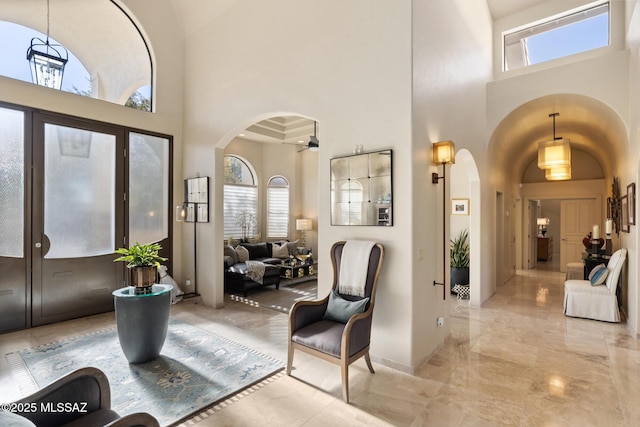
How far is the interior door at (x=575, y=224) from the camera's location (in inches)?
352

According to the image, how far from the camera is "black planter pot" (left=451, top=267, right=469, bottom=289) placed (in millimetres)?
5863

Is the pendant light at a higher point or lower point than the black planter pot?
higher

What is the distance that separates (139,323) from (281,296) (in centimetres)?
296

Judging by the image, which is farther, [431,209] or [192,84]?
[192,84]

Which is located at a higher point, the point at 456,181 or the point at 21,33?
the point at 21,33

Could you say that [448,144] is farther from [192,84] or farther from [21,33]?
[21,33]

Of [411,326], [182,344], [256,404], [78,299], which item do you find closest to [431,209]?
[411,326]

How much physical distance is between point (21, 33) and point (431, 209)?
18.9 ft

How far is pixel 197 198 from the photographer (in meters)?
5.36

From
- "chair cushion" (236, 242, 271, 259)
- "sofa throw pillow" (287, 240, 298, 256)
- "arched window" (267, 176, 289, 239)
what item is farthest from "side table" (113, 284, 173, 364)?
"arched window" (267, 176, 289, 239)

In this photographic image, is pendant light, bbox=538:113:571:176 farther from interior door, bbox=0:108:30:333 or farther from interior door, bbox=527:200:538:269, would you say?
interior door, bbox=0:108:30:333

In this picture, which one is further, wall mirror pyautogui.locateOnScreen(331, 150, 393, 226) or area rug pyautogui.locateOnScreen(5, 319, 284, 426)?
wall mirror pyautogui.locateOnScreen(331, 150, 393, 226)

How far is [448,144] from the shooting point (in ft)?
10.9

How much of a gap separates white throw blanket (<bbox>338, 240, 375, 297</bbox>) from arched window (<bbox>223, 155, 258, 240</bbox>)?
219 inches
